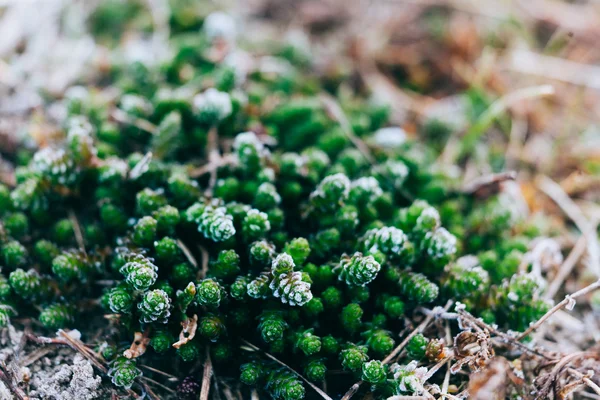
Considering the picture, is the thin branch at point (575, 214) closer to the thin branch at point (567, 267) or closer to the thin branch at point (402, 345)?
the thin branch at point (567, 267)

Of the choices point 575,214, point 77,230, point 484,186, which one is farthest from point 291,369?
point 575,214

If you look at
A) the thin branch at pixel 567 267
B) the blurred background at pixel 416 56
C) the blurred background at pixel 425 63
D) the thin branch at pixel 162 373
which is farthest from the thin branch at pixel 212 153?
the thin branch at pixel 567 267

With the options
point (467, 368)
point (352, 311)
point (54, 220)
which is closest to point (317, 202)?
point (352, 311)

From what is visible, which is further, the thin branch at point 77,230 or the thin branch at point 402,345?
the thin branch at point 77,230

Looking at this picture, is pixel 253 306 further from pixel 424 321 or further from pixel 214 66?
pixel 214 66

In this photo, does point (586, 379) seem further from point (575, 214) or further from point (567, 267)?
point (575, 214)

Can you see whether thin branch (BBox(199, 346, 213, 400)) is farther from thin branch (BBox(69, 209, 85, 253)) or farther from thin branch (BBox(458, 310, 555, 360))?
thin branch (BBox(458, 310, 555, 360))
